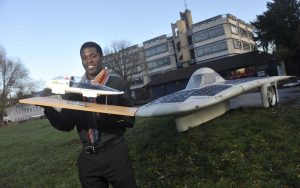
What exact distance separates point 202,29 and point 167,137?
7928cm

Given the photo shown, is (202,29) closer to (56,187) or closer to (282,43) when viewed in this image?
(282,43)

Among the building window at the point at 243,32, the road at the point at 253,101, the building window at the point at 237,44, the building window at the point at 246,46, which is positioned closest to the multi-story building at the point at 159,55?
the building window at the point at 237,44

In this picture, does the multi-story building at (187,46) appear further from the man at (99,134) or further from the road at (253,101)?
the man at (99,134)

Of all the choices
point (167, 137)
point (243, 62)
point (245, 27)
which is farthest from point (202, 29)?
point (167, 137)

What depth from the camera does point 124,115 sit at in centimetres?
389

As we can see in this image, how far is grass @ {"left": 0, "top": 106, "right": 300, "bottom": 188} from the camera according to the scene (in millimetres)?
6641

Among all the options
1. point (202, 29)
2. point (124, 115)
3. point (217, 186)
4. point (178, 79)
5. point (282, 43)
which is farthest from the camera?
point (202, 29)

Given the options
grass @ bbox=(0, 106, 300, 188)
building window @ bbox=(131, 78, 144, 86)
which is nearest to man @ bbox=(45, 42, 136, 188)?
grass @ bbox=(0, 106, 300, 188)

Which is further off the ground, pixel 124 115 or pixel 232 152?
pixel 124 115

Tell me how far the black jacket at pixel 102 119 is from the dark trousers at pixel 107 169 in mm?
158

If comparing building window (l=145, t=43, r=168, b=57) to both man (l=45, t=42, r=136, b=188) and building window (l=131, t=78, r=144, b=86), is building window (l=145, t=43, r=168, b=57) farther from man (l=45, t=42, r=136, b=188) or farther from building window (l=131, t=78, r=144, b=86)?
man (l=45, t=42, r=136, b=188)

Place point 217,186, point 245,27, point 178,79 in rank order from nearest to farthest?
point 217,186
point 178,79
point 245,27

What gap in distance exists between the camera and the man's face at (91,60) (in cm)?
407

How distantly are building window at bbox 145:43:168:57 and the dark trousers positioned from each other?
94708mm
